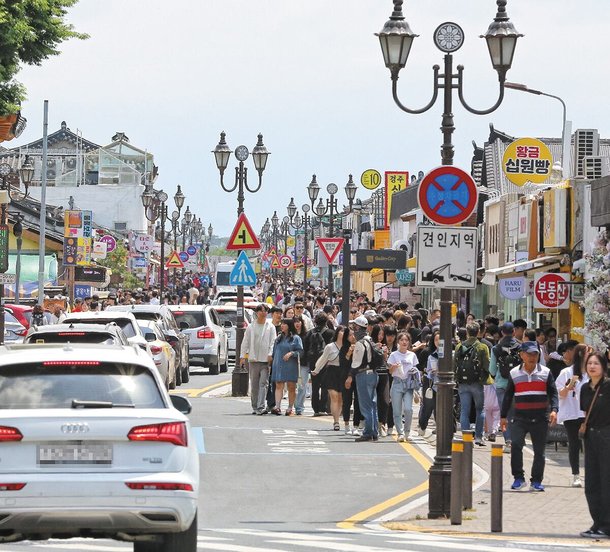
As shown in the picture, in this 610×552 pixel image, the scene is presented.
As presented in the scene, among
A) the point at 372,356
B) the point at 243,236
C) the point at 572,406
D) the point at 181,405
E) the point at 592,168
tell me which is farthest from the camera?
the point at 592,168

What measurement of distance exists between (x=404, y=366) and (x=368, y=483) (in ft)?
15.8

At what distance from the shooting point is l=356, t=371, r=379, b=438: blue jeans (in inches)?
912

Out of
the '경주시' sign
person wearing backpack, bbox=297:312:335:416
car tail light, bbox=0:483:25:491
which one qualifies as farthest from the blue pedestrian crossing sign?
car tail light, bbox=0:483:25:491

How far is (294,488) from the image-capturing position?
702 inches

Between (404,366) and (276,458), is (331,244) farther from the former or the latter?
(276,458)

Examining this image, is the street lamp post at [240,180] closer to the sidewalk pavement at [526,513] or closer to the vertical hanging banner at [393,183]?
the sidewalk pavement at [526,513]

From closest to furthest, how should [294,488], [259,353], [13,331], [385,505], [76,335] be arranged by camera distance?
[385,505], [294,488], [76,335], [259,353], [13,331]

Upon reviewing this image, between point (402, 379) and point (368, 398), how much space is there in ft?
1.88

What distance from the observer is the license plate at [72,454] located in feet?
32.2

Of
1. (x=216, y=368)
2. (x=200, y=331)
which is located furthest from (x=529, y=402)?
(x=216, y=368)

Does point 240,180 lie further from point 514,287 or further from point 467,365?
point 467,365

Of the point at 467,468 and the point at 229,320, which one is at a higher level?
the point at 229,320

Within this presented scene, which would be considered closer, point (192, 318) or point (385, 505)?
point (385, 505)

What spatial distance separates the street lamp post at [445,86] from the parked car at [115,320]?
28.9 ft
